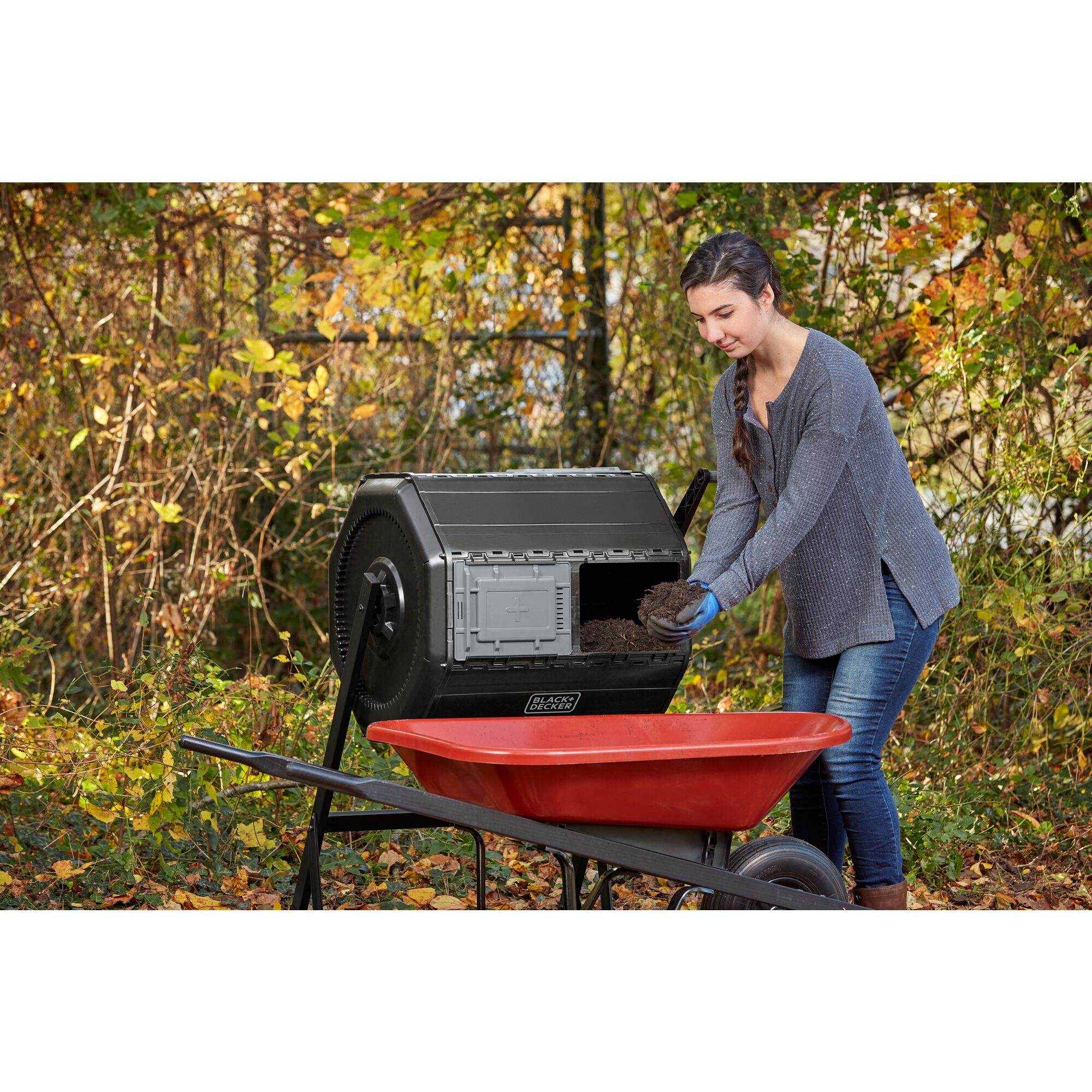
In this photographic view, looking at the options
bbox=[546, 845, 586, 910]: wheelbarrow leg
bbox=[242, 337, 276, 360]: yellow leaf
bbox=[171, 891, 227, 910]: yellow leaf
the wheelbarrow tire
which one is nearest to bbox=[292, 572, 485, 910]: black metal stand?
bbox=[546, 845, 586, 910]: wheelbarrow leg

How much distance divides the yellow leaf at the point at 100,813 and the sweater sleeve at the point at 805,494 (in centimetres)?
212

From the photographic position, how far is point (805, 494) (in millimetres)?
2752

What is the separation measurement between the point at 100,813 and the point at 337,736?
122 centimetres

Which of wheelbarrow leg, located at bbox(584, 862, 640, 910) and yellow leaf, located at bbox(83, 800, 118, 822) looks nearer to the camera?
wheelbarrow leg, located at bbox(584, 862, 640, 910)

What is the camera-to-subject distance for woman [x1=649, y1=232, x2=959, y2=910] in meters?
2.76

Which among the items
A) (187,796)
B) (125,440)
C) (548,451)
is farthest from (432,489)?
(548,451)

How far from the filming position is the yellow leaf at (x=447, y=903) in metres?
3.94

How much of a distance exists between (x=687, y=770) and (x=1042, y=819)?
9.25ft

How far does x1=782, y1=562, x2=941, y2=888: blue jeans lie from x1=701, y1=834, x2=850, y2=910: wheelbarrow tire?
11 centimetres

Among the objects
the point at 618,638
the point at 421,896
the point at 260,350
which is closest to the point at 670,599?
the point at 618,638

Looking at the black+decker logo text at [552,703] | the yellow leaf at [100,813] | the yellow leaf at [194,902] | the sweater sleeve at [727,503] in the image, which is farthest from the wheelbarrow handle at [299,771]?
the yellow leaf at [100,813]

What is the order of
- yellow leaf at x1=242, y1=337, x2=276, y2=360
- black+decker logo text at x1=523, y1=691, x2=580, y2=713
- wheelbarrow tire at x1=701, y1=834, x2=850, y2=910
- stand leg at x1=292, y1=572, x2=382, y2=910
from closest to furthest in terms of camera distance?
wheelbarrow tire at x1=701, y1=834, x2=850, y2=910
stand leg at x1=292, y1=572, x2=382, y2=910
black+decker logo text at x1=523, y1=691, x2=580, y2=713
yellow leaf at x1=242, y1=337, x2=276, y2=360

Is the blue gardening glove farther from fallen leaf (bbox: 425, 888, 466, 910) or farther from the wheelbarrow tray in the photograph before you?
fallen leaf (bbox: 425, 888, 466, 910)

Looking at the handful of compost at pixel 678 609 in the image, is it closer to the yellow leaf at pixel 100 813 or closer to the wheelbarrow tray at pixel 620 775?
the wheelbarrow tray at pixel 620 775
